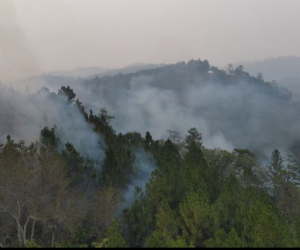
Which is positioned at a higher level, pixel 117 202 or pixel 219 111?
pixel 219 111

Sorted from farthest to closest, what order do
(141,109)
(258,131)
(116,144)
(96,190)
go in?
(141,109), (258,131), (116,144), (96,190)

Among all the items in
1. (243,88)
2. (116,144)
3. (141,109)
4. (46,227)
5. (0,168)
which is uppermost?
(243,88)

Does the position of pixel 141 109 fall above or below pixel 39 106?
above

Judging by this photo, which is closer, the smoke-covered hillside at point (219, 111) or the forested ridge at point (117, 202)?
the forested ridge at point (117, 202)

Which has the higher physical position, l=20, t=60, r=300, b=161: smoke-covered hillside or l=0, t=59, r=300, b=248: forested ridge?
l=20, t=60, r=300, b=161: smoke-covered hillside

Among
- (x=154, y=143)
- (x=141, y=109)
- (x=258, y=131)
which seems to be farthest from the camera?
(x=141, y=109)

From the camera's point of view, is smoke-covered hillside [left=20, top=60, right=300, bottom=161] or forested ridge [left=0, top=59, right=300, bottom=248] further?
smoke-covered hillside [left=20, top=60, right=300, bottom=161]

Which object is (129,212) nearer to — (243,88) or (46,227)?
(46,227)

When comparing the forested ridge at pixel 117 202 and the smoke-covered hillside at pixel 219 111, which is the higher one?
the smoke-covered hillside at pixel 219 111

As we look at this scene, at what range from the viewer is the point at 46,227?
1792 centimetres

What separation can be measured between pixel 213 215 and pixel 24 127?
78.7ft

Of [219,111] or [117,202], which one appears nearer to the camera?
[117,202]

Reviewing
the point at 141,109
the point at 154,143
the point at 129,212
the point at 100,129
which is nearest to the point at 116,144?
the point at 100,129

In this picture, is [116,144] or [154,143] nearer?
[116,144]
